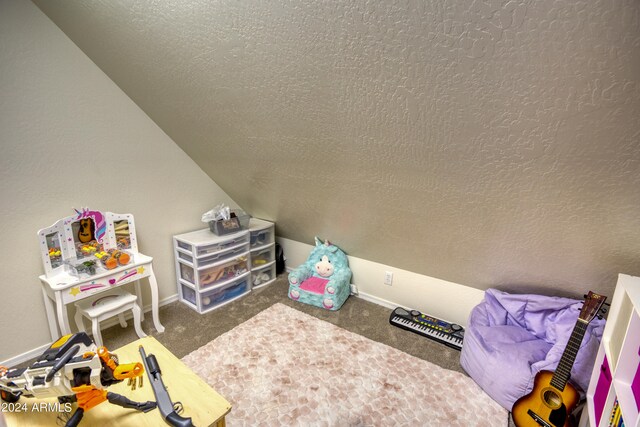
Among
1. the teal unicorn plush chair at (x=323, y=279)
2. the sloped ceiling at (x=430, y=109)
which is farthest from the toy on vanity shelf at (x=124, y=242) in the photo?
the teal unicorn plush chair at (x=323, y=279)

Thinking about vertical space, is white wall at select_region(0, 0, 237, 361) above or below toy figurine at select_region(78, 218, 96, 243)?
above

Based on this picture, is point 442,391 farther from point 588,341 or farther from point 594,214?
point 594,214

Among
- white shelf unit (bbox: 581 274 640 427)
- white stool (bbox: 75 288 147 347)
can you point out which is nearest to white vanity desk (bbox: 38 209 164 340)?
white stool (bbox: 75 288 147 347)

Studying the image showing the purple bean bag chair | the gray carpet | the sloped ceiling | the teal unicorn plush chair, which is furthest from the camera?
the teal unicorn plush chair

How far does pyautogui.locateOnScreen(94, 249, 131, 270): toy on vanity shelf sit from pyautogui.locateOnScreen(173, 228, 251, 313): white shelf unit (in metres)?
0.48

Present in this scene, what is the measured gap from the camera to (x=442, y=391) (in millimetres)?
1765

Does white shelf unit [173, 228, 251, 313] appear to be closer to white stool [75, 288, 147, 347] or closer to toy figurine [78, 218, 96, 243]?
white stool [75, 288, 147, 347]

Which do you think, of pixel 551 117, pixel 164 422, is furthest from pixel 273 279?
pixel 551 117

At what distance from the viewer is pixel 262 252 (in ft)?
10.2

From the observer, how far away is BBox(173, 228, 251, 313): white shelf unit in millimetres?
2490

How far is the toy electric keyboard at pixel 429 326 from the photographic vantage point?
2189mm

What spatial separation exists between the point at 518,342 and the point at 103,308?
251 centimetres

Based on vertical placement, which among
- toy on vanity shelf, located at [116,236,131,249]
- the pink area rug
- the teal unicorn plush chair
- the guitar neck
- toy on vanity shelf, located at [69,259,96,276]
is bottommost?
the pink area rug

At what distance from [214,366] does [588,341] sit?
2.06 metres
